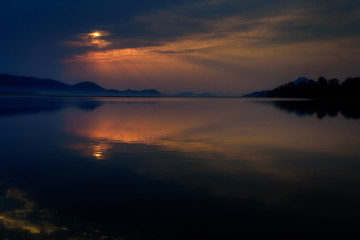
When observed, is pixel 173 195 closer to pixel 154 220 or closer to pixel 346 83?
pixel 154 220

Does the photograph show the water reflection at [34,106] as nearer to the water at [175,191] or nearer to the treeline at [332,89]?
the water at [175,191]

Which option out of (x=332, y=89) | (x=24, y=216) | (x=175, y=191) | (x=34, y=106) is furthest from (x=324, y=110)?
(x=332, y=89)

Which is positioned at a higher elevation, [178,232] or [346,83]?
[346,83]

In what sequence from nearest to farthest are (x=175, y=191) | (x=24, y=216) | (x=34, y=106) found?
(x=24, y=216) → (x=175, y=191) → (x=34, y=106)

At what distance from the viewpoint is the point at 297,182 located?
9398 mm

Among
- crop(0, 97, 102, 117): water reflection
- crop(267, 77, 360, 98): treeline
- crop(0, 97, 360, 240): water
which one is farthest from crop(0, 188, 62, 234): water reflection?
crop(267, 77, 360, 98): treeline

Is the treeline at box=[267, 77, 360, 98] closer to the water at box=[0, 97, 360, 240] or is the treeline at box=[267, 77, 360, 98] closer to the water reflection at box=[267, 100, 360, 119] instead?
the water reflection at box=[267, 100, 360, 119]

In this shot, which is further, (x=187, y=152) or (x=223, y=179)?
(x=187, y=152)

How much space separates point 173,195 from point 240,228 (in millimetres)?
2474

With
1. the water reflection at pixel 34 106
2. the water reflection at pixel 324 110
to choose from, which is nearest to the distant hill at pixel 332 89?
the water reflection at pixel 324 110

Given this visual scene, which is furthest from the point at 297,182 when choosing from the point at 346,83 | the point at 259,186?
the point at 346,83

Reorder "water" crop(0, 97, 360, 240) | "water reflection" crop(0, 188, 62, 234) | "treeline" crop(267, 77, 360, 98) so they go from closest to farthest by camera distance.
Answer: "water reflection" crop(0, 188, 62, 234)
"water" crop(0, 97, 360, 240)
"treeline" crop(267, 77, 360, 98)

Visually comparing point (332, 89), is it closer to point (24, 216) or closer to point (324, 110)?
point (324, 110)

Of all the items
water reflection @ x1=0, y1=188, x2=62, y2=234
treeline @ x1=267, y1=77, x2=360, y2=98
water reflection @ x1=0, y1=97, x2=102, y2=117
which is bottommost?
water reflection @ x1=0, y1=188, x2=62, y2=234
